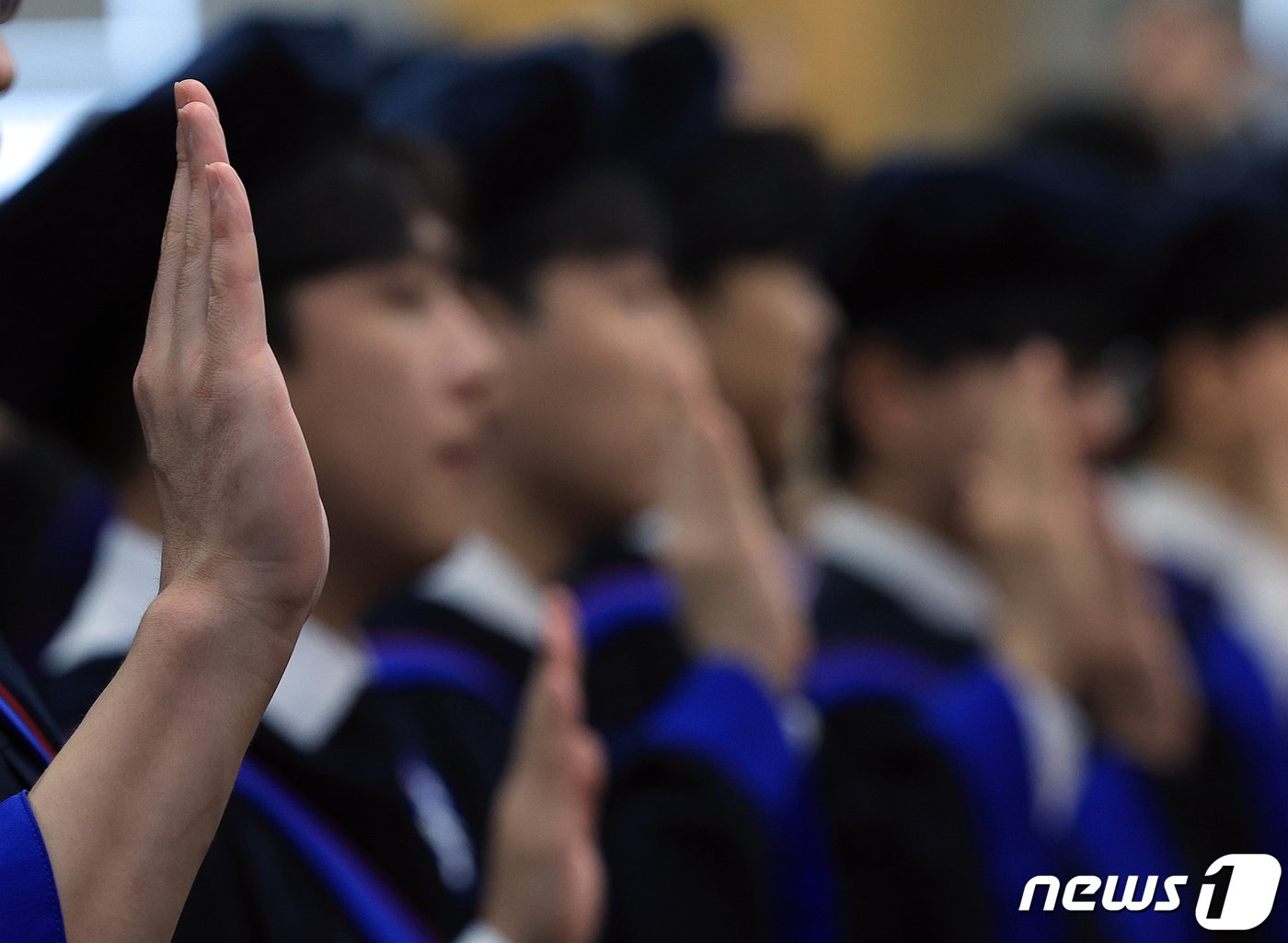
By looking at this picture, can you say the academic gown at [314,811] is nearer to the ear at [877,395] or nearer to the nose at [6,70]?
the nose at [6,70]

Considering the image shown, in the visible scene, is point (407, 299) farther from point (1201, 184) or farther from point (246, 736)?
point (1201, 184)

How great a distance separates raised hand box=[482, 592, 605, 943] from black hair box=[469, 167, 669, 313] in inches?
36.8

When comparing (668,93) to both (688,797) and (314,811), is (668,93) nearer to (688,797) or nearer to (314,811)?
(688,797)

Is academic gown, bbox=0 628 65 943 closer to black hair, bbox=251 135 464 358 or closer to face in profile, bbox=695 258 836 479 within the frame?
black hair, bbox=251 135 464 358

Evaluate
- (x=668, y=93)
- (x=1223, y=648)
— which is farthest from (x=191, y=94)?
(x=1223, y=648)

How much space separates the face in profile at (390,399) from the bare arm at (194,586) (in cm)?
67

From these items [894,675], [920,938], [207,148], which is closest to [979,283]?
[894,675]

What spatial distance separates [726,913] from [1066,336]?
1669mm

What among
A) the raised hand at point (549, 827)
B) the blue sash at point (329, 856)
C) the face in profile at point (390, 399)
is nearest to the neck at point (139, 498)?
the face in profile at point (390, 399)

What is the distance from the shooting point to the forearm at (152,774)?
899mm

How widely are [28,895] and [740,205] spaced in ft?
8.09

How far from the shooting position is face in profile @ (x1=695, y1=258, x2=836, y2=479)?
10.5 ft

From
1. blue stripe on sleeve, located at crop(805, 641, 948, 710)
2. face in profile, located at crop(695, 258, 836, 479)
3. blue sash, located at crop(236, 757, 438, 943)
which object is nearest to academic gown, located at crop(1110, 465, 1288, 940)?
blue stripe on sleeve, located at crop(805, 641, 948, 710)

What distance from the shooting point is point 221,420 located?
36.8 inches
